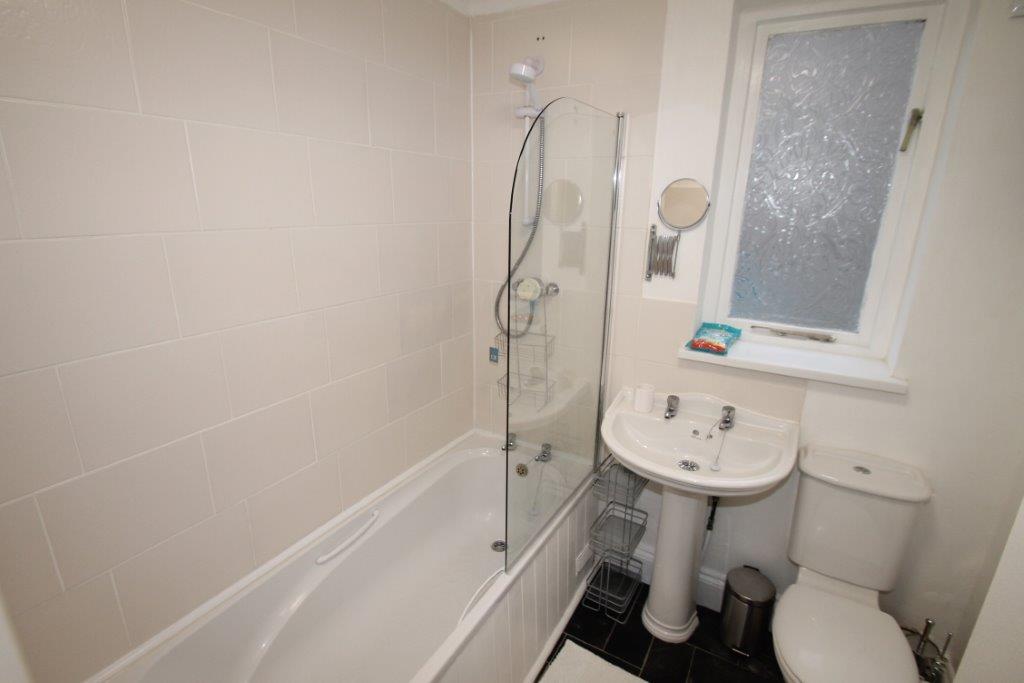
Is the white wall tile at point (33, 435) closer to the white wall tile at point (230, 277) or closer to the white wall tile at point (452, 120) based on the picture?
the white wall tile at point (230, 277)

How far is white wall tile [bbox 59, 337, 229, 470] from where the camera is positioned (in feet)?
3.35

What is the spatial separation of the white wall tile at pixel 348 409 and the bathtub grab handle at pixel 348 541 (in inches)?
12.5

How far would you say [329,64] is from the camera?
1395 millimetres

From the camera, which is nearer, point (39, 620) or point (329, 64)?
point (39, 620)

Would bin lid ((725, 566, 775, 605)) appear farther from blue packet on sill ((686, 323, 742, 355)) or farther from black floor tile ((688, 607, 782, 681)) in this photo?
blue packet on sill ((686, 323, 742, 355))

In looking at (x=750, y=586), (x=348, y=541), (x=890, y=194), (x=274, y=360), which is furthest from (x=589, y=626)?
(x=890, y=194)

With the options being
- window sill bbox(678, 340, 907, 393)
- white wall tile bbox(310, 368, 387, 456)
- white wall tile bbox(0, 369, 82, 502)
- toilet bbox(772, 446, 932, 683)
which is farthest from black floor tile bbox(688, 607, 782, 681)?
white wall tile bbox(0, 369, 82, 502)

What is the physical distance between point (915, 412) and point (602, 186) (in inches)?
49.6

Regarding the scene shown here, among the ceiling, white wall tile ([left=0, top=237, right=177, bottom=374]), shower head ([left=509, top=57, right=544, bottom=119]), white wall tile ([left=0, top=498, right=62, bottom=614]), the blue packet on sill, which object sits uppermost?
the ceiling

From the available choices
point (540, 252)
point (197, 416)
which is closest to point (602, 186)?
point (540, 252)

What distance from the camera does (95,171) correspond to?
98 cm

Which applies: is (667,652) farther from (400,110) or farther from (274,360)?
(400,110)

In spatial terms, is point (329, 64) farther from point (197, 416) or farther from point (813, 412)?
point (813, 412)

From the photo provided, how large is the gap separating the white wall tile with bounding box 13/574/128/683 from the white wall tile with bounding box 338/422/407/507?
68 centimetres
